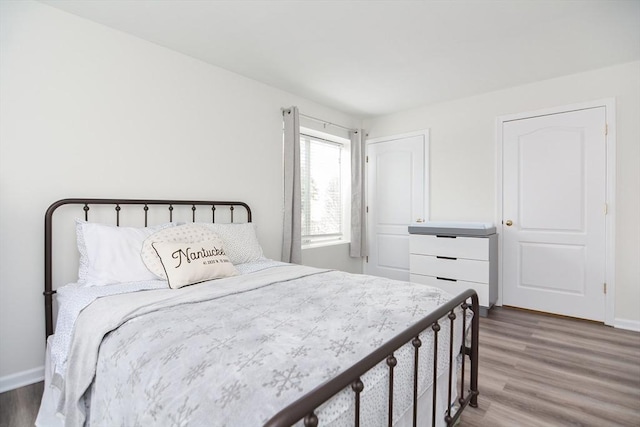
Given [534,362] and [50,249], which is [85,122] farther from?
[534,362]

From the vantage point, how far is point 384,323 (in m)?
1.23

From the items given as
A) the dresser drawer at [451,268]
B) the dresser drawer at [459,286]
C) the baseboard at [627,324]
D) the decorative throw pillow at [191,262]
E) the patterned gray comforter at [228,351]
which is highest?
the decorative throw pillow at [191,262]

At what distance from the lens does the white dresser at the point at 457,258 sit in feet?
10.3

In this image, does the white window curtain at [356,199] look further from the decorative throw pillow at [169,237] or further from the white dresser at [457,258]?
the decorative throw pillow at [169,237]

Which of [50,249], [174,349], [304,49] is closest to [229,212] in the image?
[50,249]

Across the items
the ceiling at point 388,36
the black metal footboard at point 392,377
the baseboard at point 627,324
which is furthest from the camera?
the baseboard at point 627,324

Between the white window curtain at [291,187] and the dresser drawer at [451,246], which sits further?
the white window curtain at [291,187]

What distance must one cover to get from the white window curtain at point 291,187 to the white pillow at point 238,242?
731 millimetres

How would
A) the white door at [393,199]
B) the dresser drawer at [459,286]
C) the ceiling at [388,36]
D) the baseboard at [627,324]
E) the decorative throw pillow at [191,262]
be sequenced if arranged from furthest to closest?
the white door at [393,199]
the dresser drawer at [459,286]
the baseboard at [627,324]
the ceiling at [388,36]
the decorative throw pillow at [191,262]

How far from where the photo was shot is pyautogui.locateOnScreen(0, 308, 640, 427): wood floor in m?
1.63

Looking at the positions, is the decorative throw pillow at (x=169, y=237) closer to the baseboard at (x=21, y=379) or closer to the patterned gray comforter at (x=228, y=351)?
the patterned gray comforter at (x=228, y=351)

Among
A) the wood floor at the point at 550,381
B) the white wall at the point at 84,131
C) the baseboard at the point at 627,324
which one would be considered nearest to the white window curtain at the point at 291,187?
the white wall at the point at 84,131

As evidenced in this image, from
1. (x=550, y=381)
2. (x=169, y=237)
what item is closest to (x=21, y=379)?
(x=169, y=237)

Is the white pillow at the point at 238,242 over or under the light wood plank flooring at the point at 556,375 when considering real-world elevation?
over
